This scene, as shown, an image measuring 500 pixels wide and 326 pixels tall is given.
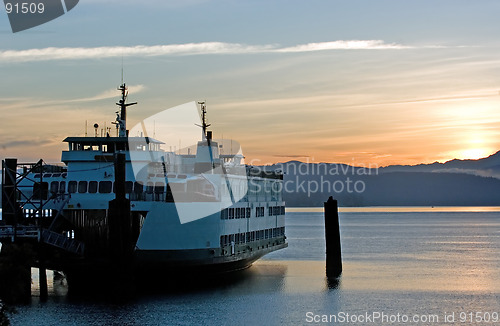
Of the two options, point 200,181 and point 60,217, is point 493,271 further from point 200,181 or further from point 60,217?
point 60,217

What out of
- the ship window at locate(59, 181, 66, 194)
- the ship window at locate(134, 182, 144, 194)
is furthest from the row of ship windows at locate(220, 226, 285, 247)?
the ship window at locate(59, 181, 66, 194)

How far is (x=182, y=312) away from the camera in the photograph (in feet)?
140

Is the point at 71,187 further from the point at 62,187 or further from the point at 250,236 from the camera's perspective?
the point at 250,236

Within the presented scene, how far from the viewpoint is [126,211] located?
41.7 meters

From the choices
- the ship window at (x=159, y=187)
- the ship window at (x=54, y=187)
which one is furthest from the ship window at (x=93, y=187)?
the ship window at (x=159, y=187)

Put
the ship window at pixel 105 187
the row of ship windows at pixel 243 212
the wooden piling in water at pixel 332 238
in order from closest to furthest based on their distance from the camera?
the ship window at pixel 105 187, the row of ship windows at pixel 243 212, the wooden piling in water at pixel 332 238

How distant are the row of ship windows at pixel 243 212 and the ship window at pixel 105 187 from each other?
777 centimetres

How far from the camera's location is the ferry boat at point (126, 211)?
4400cm

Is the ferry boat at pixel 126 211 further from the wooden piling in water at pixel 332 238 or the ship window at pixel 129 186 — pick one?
the wooden piling in water at pixel 332 238

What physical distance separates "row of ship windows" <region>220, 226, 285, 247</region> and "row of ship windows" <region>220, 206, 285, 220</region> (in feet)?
4.42

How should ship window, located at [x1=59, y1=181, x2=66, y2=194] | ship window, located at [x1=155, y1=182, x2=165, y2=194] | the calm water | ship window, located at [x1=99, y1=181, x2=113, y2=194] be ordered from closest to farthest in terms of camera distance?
the calm water → ship window, located at [x1=155, y1=182, x2=165, y2=194] → ship window, located at [x1=99, y1=181, x2=113, y2=194] → ship window, located at [x1=59, y1=181, x2=66, y2=194]

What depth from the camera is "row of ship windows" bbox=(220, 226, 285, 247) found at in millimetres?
52125

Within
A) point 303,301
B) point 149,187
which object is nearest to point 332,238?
point 303,301

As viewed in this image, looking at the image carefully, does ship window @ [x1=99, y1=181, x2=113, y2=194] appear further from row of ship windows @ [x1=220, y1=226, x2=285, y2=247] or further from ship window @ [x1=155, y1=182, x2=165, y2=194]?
row of ship windows @ [x1=220, y1=226, x2=285, y2=247]
